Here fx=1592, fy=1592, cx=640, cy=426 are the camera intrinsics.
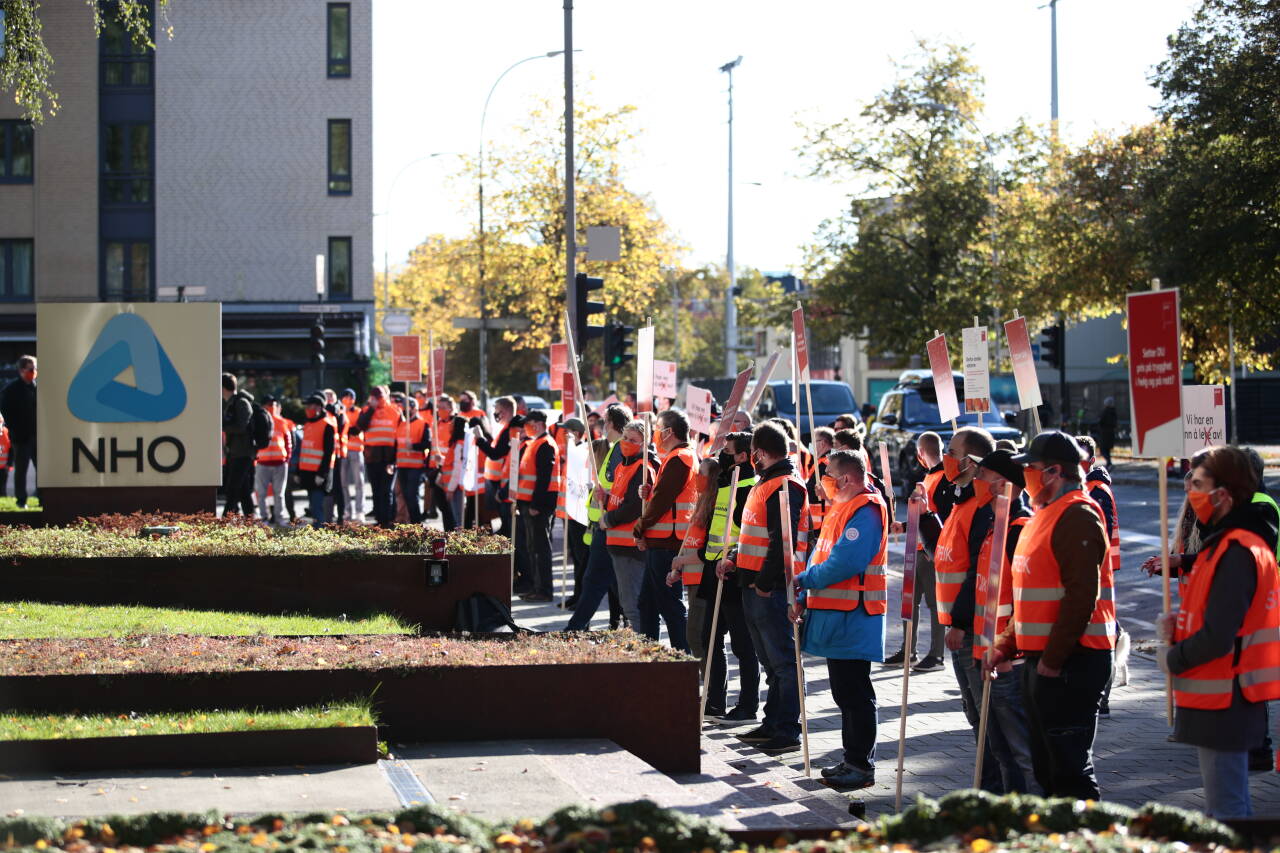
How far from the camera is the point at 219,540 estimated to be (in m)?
13.9

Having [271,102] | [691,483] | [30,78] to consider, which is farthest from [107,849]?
[271,102]

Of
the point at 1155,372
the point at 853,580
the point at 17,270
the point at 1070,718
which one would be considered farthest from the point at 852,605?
the point at 17,270

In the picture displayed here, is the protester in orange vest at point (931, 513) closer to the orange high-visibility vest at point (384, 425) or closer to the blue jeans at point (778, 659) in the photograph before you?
the blue jeans at point (778, 659)

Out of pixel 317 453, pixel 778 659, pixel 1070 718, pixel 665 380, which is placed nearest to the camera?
pixel 1070 718

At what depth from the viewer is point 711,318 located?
317 ft

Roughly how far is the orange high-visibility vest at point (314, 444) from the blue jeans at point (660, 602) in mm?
11602

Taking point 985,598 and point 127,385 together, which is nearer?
point 985,598

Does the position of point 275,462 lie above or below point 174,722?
above

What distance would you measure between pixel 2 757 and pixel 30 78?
11.5 metres

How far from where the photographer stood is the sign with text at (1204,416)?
11273mm

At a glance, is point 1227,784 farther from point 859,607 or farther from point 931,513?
point 931,513

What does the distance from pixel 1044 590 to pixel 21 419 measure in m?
17.7

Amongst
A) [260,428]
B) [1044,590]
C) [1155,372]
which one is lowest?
[1044,590]

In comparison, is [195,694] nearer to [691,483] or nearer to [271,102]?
[691,483]
